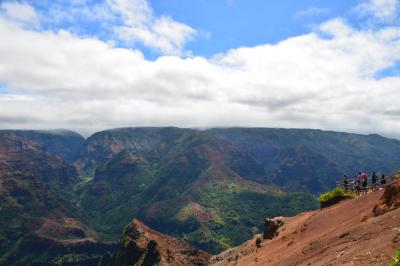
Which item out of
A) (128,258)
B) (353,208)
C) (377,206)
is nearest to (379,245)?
(377,206)

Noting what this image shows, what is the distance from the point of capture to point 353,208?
1818 inches

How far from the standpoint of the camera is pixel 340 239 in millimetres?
35156

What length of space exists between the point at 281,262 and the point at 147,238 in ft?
464

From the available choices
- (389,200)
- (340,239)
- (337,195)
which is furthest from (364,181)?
(340,239)

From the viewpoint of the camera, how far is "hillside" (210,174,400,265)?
27656 millimetres

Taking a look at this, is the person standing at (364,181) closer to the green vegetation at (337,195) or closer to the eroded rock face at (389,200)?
the green vegetation at (337,195)

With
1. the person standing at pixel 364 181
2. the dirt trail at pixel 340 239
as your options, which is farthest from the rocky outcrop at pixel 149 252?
the dirt trail at pixel 340 239

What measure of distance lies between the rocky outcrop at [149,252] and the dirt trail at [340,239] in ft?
261

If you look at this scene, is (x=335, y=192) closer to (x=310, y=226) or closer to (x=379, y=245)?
(x=310, y=226)

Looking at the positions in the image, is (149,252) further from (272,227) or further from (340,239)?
(340,239)

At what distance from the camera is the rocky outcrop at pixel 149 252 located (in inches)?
5664

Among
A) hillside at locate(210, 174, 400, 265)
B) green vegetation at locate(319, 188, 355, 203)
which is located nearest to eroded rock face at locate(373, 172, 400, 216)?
hillside at locate(210, 174, 400, 265)

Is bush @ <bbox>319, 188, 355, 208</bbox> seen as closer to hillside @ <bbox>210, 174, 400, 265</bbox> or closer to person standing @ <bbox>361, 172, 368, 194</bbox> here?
person standing @ <bbox>361, 172, 368, 194</bbox>

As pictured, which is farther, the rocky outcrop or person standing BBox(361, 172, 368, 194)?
the rocky outcrop
